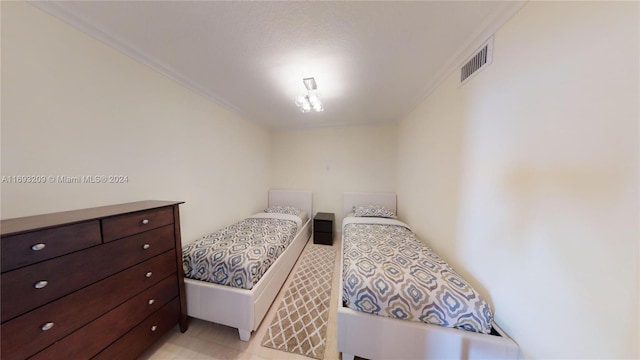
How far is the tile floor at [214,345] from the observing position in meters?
1.31

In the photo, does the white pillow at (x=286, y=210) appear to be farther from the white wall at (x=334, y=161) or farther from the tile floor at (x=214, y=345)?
the tile floor at (x=214, y=345)

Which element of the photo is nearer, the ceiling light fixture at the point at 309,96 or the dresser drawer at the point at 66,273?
the dresser drawer at the point at 66,273

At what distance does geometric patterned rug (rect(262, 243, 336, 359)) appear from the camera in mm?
1400

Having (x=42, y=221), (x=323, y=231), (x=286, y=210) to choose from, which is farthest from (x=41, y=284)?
(x=323, y=231)

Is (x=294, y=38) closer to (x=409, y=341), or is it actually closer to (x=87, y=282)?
(x=87, y=282)

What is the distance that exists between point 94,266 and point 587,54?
8.24 feet

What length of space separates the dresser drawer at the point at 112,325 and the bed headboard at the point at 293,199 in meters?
2.37

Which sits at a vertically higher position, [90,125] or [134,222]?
[90,125]

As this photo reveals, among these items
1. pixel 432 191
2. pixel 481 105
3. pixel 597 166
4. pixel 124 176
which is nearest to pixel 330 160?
pixel 432 191

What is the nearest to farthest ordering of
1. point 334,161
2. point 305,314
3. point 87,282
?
point 87,282 → point 305,314 → point 334,161

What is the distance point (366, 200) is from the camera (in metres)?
3.42

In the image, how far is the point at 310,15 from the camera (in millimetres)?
1122

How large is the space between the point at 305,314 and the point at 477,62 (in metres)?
2.52

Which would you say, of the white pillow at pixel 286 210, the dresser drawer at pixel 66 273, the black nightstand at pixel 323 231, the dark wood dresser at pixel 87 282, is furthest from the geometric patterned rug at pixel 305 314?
the dresser drawer at pixel 66 273
